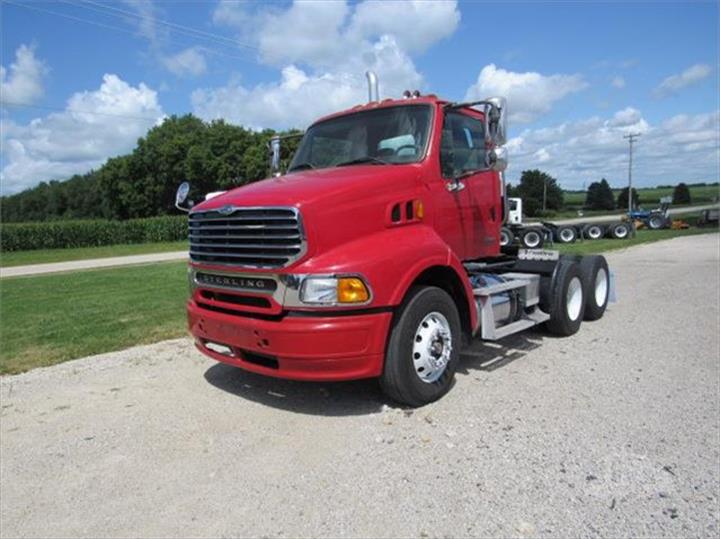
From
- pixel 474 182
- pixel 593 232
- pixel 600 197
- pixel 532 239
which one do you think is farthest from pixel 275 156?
pixel 600 197

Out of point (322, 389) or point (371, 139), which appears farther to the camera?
point (371, 139)

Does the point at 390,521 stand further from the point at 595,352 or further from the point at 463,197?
the point at 595,352

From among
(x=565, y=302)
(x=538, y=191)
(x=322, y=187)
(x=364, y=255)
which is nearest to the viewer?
(x=364, y=255)

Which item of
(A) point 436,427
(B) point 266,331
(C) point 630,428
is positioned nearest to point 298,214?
(B) point 266,331

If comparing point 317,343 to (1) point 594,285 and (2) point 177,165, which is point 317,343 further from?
(2) point 177,165

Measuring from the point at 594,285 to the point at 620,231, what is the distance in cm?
2530

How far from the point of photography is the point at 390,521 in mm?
3146

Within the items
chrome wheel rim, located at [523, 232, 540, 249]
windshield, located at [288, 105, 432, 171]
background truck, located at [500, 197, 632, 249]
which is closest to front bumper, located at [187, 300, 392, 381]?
windshield, located at [288, 105, 432, 171]

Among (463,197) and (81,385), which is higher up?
(463,197)

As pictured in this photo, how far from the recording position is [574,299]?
7.52 m

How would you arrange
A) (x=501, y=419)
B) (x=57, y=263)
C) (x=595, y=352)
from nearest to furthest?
(x=501, y=419) → (x=595, y=352) → (x=57, y=263)

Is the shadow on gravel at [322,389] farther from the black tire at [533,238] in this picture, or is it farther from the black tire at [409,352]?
the black tire at [533,238]

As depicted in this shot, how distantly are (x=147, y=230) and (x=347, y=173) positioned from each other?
123 ft

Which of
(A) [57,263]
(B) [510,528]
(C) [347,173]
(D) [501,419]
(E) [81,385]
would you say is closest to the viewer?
(B) [510,528]
